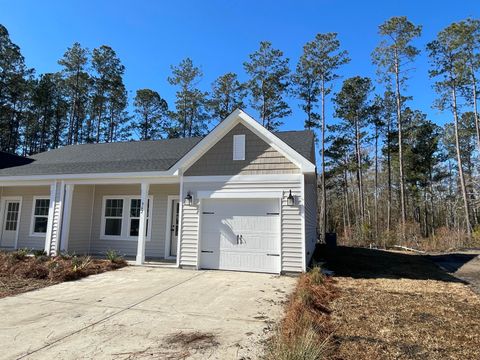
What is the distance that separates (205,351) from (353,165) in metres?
26.2

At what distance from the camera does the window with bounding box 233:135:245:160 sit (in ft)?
30.8

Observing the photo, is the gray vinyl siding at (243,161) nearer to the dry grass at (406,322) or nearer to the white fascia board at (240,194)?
the white fascia board at (240,194)

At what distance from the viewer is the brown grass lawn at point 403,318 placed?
151 inches

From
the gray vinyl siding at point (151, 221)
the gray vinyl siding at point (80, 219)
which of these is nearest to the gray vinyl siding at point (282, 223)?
the gray vinyl siding at point (151, 221)

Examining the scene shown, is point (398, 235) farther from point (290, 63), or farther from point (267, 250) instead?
point (290, 63)

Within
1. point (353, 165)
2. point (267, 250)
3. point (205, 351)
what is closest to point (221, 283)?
point (267, 250)

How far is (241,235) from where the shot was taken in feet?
30.1

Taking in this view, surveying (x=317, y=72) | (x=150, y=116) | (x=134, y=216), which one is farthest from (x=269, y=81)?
(x=134, y=216)

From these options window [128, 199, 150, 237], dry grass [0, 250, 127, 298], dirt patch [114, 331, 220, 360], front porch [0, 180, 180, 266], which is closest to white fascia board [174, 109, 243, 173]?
front porch [0, 180, 180, 266]

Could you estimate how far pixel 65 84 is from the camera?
31.3 m

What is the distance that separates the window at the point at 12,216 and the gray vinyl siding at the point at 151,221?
3729 mm

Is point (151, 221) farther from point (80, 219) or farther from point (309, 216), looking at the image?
point (309, 216)

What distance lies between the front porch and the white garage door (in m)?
1.96

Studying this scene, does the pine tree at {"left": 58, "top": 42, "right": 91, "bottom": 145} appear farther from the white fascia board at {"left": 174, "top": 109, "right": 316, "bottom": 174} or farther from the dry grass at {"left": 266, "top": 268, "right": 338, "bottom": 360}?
the dry grass at {"left": 266, "top": 268, "right": 338, "bottom": 360}
